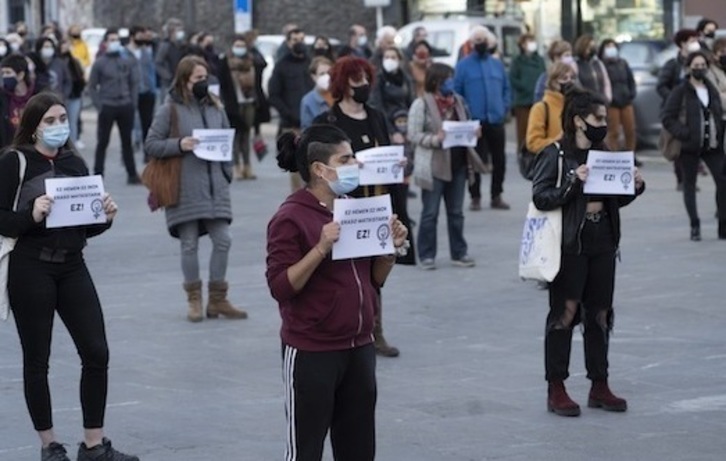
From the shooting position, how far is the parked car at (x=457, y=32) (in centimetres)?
3184

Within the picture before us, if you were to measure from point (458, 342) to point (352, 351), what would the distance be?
5.02 metres

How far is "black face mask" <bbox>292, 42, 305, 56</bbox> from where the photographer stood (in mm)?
20484

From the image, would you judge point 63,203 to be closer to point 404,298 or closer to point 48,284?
point 48,284

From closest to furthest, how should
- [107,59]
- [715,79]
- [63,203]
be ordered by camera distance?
[63,203] < [715,79] < [107,59]

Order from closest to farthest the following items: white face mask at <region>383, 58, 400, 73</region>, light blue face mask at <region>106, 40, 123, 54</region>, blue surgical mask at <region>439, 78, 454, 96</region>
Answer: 1. blue surgical mask at <region>439, 78, 454, 96</region>
2. white face mask at <region>383, 58, 400, 73</region>
3. light blue face mask at <region>106, 40, 123, 54</region>

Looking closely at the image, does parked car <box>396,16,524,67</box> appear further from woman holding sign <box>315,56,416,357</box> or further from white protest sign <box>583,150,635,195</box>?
white protest sign <box>583,150,635,195</box>

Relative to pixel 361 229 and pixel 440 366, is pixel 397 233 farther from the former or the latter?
pixel 440 366

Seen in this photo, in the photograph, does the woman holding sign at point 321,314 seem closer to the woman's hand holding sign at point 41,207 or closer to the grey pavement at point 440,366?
the woman's hand holding sign at point 41,207

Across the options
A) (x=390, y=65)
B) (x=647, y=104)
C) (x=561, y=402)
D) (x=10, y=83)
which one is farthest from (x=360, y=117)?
(x=647, y=104)

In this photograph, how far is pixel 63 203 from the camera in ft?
26.2

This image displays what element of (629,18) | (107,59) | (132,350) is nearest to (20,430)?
(132,350)

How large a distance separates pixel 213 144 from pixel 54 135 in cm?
381

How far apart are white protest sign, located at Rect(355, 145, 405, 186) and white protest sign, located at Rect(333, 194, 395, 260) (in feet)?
13.1

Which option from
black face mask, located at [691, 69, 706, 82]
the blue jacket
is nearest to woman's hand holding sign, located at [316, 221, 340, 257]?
black face mask, located at [691, 69, 706, 82]
